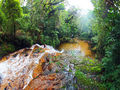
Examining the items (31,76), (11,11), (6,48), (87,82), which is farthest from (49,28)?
(87,82)

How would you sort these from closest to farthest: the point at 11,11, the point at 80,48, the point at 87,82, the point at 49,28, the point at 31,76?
the point at 87,82 → the point at 31,76 → the point at 11,11 → the point at 49,28 → the point at 80,48

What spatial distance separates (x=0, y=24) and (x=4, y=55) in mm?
2334

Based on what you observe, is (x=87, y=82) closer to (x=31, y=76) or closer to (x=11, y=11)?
(x=31, y=76)

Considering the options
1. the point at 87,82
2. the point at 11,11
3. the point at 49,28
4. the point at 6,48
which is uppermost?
the point at 11,11

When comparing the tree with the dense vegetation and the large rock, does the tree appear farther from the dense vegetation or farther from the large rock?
the large rock

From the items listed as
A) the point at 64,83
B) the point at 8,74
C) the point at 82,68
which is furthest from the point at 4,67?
the point at 82,68

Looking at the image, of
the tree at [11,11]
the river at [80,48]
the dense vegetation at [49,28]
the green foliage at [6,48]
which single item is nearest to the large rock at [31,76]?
the green foliage at [6,48]

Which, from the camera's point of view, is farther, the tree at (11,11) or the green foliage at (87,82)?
the tree at (11,11)

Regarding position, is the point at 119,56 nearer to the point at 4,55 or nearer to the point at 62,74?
the point at 62,74

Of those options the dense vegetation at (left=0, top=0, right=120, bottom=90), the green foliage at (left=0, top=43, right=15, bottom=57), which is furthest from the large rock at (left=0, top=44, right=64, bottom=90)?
the dense vegetation at (left=0, top=0, right=120, bottom=90)

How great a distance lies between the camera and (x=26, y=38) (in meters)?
8.23

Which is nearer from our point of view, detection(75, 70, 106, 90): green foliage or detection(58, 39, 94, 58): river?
detection(75, 70, 106, 90): green foliage

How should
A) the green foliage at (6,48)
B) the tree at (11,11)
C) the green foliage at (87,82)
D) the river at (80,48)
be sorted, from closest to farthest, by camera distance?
the green foliage at (87,82) < the green foliage at (6,48) < the tree at (11,11) < the river at (80,48)

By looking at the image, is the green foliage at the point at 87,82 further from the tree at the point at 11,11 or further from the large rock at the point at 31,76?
the tree at the point at 11,11
